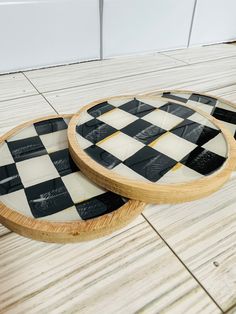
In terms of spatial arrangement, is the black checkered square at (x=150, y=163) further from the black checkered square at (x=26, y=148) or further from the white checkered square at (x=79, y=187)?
the black checkered square at (x=26, y=148)

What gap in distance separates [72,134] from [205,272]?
51 cm

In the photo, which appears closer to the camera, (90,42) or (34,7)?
(34,7)

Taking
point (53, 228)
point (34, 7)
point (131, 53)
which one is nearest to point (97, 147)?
point (53, 228)

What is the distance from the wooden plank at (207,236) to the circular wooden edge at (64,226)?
0.11 meters

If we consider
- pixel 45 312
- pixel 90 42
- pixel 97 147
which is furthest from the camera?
pixel 90 42

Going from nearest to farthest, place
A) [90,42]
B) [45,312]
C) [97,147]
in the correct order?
1. [45,312]
2. [97,147]
3. [90,42]

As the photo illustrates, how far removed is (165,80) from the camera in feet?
5.04

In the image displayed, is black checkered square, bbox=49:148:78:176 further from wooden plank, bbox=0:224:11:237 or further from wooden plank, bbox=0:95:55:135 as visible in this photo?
wooden plank, bbox=0:95:55:135

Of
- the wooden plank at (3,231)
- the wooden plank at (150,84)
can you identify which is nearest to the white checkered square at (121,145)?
the wooden plank at (3,231)

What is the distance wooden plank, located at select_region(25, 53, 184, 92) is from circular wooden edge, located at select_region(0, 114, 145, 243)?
37.1 inches

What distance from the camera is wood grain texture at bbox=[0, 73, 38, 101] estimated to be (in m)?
1.36

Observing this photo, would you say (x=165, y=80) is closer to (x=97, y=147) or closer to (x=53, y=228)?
(x=97, y=147)

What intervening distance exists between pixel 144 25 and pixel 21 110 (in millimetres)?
1154

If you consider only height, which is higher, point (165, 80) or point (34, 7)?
point (34, 7)
